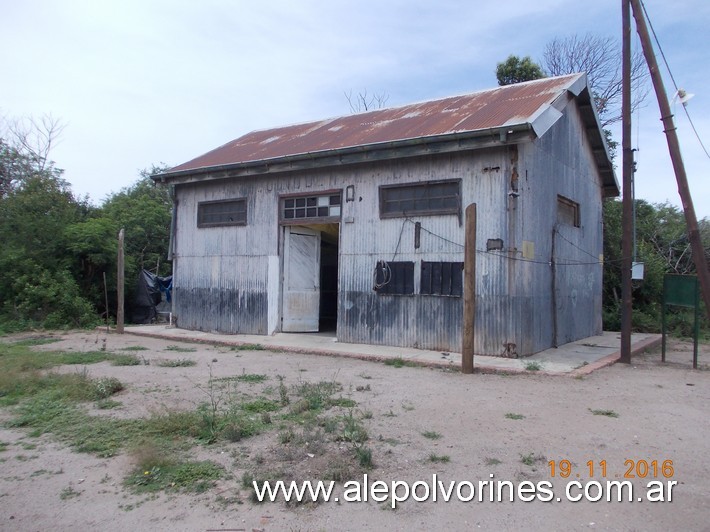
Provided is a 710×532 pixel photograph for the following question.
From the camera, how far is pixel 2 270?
16.4 meters

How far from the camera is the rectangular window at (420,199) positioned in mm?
11186

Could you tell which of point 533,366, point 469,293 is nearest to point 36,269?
point 469,293

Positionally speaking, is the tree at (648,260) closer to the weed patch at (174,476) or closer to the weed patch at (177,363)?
the weed patch at (177,363)

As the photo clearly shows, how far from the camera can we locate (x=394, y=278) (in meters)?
11.8

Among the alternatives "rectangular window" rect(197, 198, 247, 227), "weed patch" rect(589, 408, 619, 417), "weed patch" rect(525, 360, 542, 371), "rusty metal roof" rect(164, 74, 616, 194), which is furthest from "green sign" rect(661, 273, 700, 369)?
"rectangular window" rect(197, 198, 247, 227)

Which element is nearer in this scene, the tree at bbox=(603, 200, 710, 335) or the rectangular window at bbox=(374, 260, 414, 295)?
the rectangular window at bbox=(374, 260, 414, 295)

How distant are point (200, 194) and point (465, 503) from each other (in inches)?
509

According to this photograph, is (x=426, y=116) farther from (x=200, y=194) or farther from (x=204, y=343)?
(x=204, y=343)

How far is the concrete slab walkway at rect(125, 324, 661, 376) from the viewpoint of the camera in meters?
9.57

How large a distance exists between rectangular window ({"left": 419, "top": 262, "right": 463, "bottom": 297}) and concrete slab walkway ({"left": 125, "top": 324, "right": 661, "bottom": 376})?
1.23 metres

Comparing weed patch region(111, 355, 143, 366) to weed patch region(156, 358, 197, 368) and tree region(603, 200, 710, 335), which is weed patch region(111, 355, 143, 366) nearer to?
weed patch region(156, 358, 197, 368)

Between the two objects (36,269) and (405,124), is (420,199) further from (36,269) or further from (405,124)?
(36,269)

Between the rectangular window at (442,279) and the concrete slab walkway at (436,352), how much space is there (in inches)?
48.3

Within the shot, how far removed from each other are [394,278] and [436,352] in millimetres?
1843
